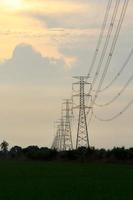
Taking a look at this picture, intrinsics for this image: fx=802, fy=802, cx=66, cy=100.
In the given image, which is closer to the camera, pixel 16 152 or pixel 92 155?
pixel 92 155

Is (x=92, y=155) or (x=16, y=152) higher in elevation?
(x=16, y=152)

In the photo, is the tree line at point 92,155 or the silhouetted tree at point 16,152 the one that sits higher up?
the silhouetted tree at point 16,152

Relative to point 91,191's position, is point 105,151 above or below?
above

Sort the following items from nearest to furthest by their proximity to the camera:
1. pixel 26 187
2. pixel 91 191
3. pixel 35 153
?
pixel 91 191, pixel 26 187, pixel 35 153

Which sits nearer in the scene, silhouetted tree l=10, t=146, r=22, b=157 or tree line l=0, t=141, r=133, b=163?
tree line l=0, t=141, r=133, b=163

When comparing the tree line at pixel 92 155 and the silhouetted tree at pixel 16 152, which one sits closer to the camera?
the tree line at pixel 92 155

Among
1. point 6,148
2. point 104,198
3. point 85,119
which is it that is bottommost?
point 104,198

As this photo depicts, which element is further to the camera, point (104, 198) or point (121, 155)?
point (121, 155)

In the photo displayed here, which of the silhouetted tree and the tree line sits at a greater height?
the silhouetted tree

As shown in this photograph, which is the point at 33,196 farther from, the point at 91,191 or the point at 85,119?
the point at 85,119

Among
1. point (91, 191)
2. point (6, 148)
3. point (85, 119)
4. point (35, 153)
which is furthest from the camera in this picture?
point (6, 148)

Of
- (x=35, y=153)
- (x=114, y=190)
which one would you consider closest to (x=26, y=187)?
(x=114, y=190)

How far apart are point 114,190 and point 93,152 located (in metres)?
65.6

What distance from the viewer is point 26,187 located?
4231cm
